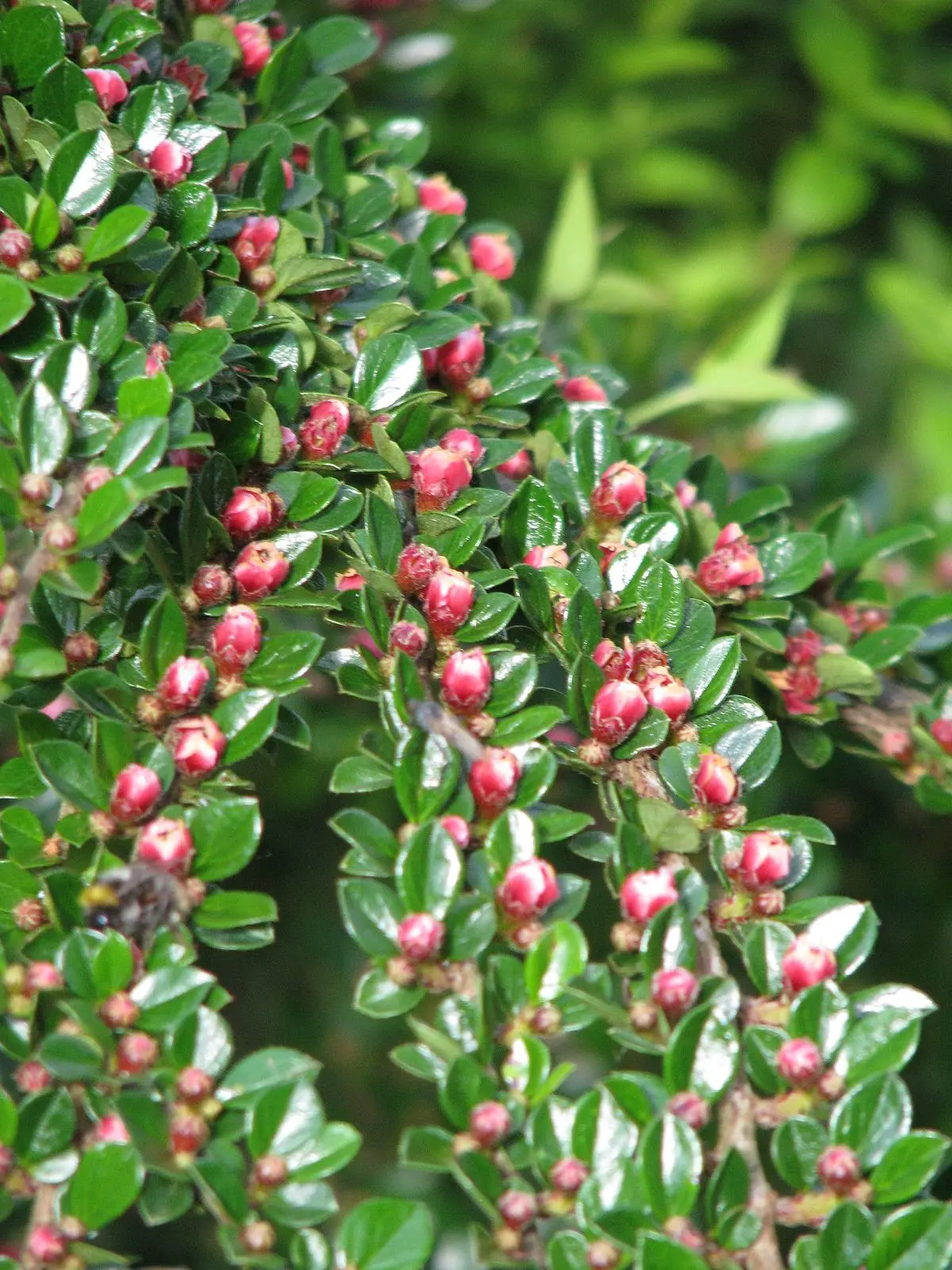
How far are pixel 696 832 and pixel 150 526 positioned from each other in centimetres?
42

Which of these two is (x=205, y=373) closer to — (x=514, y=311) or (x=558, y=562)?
(x=558, y=562)

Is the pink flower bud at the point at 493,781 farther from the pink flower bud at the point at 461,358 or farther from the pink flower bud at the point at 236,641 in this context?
the pink flower bud at the point at 461,358

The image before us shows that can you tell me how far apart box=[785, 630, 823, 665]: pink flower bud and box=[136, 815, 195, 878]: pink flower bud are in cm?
52

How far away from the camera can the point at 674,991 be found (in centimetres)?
81

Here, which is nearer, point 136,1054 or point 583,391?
point 136,1054

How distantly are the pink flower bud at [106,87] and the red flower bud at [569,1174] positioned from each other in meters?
0.77

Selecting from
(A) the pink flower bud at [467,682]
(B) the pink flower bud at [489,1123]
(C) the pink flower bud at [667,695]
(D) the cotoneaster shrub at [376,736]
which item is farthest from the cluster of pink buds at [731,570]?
(B) the pink flower bud at [489,1123]

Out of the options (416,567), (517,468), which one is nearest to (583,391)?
(517,468)

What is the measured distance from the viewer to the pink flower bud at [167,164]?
98cm

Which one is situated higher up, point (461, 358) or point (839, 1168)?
point (461, 358)

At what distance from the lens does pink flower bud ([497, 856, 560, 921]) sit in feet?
2.71

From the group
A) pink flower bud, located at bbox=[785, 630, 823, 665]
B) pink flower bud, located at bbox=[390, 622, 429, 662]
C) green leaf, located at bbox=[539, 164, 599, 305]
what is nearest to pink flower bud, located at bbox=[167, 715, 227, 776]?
pink flower bud, located at bbox=[390, 622, 429, 662]

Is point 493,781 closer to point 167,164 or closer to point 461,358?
point 461,358

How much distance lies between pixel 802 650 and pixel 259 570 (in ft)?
1.50
